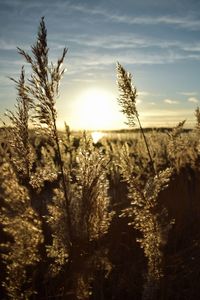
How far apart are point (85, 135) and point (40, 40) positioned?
72cm

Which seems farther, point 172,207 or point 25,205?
point 172,207

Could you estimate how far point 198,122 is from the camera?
25.0 ft

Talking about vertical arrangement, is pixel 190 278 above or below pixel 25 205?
below

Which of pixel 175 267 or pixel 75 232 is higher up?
pixel 75 232

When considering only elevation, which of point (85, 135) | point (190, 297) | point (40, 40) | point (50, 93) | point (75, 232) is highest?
point (40, 40)

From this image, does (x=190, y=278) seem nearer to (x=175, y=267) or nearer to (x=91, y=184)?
(x=175, y=267)

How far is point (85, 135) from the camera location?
129 inches

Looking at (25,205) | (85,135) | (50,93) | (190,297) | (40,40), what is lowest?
(190,297)

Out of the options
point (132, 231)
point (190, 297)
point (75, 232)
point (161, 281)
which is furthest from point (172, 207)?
point (75, 232)

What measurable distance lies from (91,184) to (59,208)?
353 millimetres

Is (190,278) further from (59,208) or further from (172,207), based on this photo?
(172,207)

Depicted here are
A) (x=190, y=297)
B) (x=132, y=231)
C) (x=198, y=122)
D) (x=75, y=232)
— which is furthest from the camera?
(x=198, y=122)

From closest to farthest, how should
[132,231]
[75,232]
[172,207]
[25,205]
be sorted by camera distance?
1. [25,205]
2. [75,232]
3. [132,231]
4. [172,207]

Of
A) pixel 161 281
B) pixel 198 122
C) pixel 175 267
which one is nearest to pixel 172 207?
pixel 198 122
